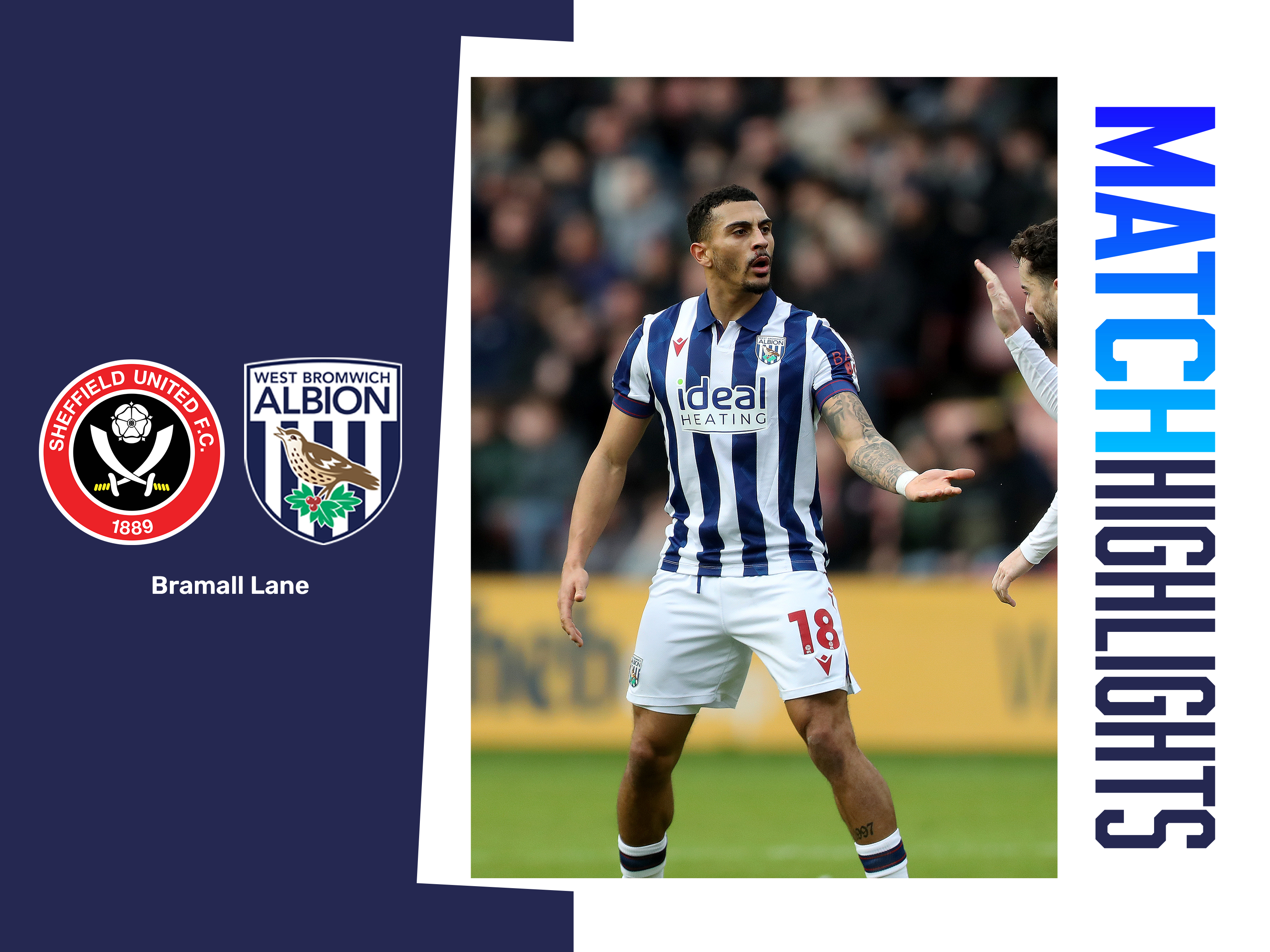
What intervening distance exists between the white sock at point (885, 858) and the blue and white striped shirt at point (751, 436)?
0.98m

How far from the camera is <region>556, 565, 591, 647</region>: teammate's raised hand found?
5.50m

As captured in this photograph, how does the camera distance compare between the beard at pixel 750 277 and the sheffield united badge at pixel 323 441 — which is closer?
the sheffield united badge at pixel 323 441

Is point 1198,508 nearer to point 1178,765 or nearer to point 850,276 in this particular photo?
point 1178,765

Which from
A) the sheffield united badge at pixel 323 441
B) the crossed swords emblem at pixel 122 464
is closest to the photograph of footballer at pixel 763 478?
the sheffield united badge at pixel 323 441

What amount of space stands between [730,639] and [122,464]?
7.40 ft

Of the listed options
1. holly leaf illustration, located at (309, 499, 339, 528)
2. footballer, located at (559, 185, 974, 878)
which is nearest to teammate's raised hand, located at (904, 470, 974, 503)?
footballer, located at (559, 185, 974, 878)

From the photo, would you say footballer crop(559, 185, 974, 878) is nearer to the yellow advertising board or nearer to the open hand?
the open hand

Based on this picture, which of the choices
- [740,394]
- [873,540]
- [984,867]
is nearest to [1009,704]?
[873,540]

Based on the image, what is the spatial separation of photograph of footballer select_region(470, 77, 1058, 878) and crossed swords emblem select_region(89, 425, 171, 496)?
152 centimetres

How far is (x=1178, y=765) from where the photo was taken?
17.5 ft

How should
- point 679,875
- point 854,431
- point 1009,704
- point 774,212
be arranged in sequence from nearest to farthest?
point 854,431 → point 679,875 → point 1009,704 → point 774,212

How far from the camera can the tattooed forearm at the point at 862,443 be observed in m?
4.92

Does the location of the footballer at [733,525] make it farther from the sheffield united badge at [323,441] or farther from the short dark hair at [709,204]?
the sheffield united badge at [323,441]

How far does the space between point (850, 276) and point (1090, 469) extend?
5260mm
